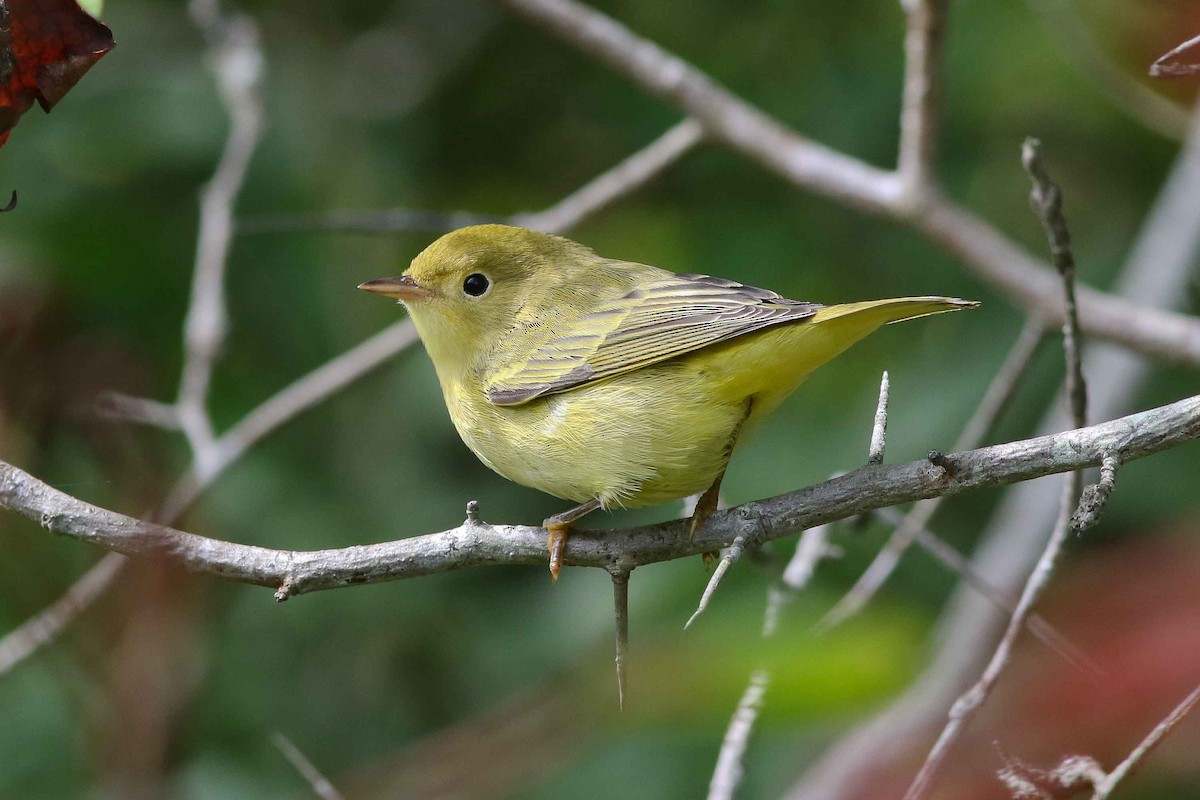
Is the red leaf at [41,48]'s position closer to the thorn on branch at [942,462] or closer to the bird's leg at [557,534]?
the bird's leg at [557,534]

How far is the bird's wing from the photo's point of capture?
346 centimetres

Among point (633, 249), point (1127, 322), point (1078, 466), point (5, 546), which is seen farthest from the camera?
point (633, 249)

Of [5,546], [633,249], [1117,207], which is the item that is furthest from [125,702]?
[1117,207]

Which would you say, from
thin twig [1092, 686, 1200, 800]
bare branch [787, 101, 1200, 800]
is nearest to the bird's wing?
bare branch [787, 101, 1200, 800]

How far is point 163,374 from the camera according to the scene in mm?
5504

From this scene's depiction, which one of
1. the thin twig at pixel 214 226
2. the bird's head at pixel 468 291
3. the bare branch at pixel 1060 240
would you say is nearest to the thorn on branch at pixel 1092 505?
the bare branch at pixel 1060 240

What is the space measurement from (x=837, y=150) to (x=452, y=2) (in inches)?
89.9

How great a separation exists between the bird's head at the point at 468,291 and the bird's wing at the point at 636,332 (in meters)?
0.24

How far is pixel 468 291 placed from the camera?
4258mm

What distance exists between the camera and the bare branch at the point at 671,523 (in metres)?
2.54

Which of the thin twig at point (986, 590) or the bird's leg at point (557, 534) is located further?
the bird's leg at point (557, 534)

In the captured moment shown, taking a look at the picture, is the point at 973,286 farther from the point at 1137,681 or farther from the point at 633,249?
the point at 1137,681

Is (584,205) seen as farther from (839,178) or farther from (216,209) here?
(216,209)

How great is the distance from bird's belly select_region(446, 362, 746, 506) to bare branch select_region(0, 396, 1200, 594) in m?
0.27
